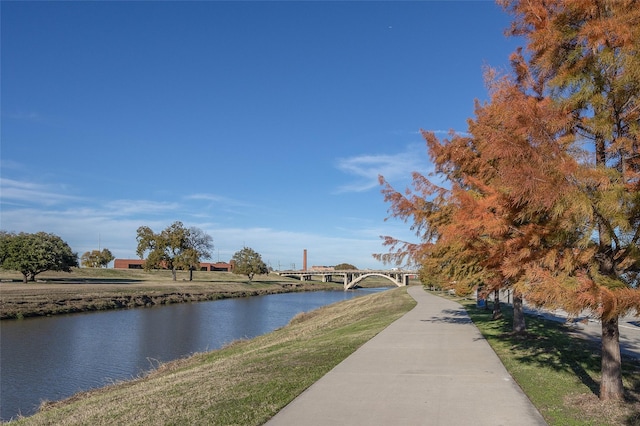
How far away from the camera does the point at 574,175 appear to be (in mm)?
5594

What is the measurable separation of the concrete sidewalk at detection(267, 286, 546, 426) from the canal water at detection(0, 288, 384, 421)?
8267mm

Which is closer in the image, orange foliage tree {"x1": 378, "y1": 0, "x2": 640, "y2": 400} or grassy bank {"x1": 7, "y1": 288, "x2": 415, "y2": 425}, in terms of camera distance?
orange foliage tree {"x1": 378, "y1": 0, "x2": 640, "y2": 400}

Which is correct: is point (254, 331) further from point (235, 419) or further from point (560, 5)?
point (560, 5)

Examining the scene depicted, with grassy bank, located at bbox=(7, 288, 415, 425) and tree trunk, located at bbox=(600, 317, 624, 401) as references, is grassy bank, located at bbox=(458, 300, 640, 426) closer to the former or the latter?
tree trunk, located at bbox=(600, 317, 624, 401)

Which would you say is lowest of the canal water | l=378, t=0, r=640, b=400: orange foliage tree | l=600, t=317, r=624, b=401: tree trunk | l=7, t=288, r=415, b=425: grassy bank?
the canal water

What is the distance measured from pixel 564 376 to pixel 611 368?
1.73m

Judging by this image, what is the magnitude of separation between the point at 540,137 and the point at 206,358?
1334 cm

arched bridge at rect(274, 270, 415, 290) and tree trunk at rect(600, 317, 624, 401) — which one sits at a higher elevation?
tree trunk at rect(600, 317, 624, 401)

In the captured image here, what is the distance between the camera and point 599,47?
20.2 feet

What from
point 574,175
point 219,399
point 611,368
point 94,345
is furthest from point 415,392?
point 94,345

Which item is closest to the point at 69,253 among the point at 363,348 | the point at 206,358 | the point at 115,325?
the point at 115,325

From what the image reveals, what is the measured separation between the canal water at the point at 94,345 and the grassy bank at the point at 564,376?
36.4 ft

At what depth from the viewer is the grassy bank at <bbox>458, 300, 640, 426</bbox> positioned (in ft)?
19.7

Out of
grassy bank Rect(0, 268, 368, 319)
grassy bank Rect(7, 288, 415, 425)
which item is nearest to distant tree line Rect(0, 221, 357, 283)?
grassy bank Rect(0, 268, 368, 319)
